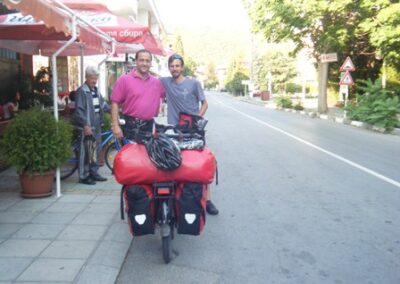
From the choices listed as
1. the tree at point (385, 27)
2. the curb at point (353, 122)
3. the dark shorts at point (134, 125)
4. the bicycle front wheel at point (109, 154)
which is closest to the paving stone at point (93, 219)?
the dark shorts at point (134, 125)

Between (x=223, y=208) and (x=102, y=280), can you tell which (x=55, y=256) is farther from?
(x=223, y=208)

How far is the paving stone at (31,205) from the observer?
6.26 m

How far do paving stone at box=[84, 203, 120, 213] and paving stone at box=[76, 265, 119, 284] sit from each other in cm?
189

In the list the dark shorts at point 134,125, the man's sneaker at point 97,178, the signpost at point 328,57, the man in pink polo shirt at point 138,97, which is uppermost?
the signpost at point 328,57

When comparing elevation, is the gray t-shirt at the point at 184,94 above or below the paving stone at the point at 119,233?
above

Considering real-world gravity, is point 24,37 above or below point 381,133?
above

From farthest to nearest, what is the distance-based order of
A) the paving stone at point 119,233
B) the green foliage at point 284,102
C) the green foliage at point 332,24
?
the green foliage at point 284,102
the green foliage at point 332,24
the paving stone at point 119,233

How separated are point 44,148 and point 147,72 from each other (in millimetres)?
2060

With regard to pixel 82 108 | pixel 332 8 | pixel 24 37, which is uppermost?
pixel 332 8

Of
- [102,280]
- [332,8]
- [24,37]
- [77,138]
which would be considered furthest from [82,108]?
[332,8]

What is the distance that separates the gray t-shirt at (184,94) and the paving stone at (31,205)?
2192mm

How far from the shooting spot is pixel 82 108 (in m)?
7.63

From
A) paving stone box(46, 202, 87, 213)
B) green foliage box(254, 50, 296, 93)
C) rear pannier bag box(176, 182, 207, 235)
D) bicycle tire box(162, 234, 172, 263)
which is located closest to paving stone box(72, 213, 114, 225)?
paving stone box(46, 202, 87, 213)

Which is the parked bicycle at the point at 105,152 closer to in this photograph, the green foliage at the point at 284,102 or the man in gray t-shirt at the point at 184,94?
the man in gray t-shirt at the point at 184,94
